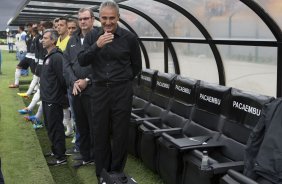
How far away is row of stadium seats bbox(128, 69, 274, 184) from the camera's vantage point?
130 inches

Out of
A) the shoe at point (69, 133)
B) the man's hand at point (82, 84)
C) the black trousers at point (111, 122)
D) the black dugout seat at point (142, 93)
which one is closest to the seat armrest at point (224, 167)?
the black trousers at point (111, 122)

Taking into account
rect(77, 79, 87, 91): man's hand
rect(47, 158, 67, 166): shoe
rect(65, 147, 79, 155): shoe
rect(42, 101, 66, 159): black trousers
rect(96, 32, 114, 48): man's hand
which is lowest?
rect(47, 158, 67, 166): shoe

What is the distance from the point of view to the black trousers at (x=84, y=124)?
419 centimetres

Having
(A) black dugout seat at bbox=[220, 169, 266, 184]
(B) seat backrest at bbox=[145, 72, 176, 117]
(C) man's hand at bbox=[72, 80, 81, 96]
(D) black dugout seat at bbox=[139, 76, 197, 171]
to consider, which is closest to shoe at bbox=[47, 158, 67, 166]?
(D) black dugout seat at bbox=[139, 76, 197, 171]

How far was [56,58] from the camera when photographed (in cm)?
459

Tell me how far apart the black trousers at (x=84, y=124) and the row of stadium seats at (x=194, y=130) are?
62cm

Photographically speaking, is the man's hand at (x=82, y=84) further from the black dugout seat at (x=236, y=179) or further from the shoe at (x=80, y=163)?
the black dugout seat at (x=236, y=179)

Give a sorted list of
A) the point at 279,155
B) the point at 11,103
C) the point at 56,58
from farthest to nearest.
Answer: the point at 11,103, the point at 56,58, the point at 279,155

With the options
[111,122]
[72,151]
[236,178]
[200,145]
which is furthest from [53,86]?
[236,178]

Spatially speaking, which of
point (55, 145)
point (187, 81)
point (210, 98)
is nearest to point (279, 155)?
point (210, 98)

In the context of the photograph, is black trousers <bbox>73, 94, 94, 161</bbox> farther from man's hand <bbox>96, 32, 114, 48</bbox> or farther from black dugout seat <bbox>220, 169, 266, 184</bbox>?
black dugout seat <bbox>220, 169, 266, 184</bbox>

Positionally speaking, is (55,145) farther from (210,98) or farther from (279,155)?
(279,155)

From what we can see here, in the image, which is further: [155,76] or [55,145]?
[155,76]

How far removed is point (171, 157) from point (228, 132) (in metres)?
0.66
